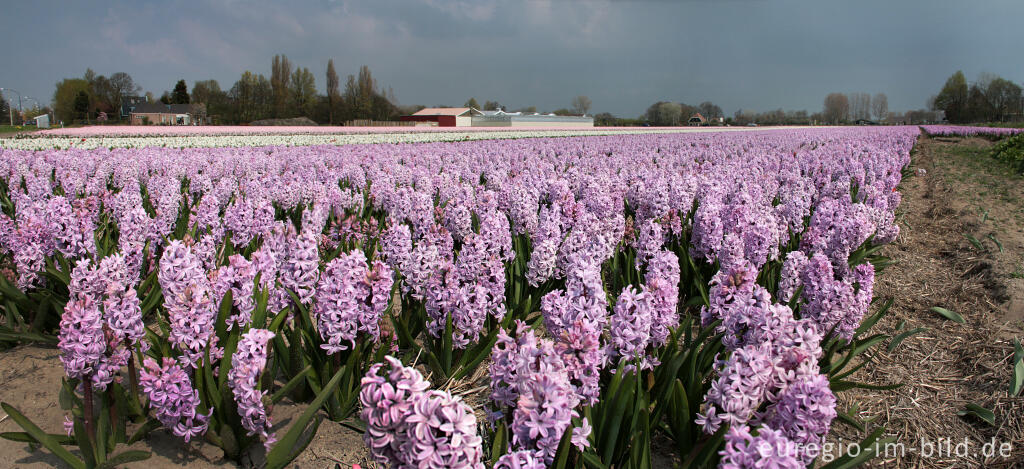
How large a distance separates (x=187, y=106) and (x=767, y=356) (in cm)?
11051

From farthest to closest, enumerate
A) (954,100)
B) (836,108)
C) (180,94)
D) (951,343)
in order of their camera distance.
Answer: (836,108) → (180,94) → (954,100) → (951,343)

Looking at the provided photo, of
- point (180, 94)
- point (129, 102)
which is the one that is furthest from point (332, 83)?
point (129, 102)

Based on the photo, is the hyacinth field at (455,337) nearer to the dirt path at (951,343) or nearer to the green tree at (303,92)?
the dirt path at (951,343)

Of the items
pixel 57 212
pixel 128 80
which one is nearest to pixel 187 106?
pixel 128 80

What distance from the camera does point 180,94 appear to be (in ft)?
347

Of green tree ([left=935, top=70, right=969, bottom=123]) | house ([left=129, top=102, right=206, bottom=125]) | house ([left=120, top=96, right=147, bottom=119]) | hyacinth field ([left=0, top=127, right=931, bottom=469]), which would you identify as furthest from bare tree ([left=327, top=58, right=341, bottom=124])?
green tree ([left=935, top=70, right=969, bottom=123])

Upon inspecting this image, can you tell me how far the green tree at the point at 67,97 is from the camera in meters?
81.1

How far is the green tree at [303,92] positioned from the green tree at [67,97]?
30693 millimetres

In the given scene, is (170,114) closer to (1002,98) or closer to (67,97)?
(67,97)

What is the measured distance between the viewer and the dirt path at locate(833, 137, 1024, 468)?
3.24 meters

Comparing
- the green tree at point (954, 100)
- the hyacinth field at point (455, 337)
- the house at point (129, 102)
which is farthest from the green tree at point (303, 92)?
the green tree at point (954, 100)

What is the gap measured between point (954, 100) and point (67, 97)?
14443 centimetres

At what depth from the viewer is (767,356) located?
7.05 feet

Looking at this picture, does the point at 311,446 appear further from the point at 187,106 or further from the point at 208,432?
the point at 187,106
